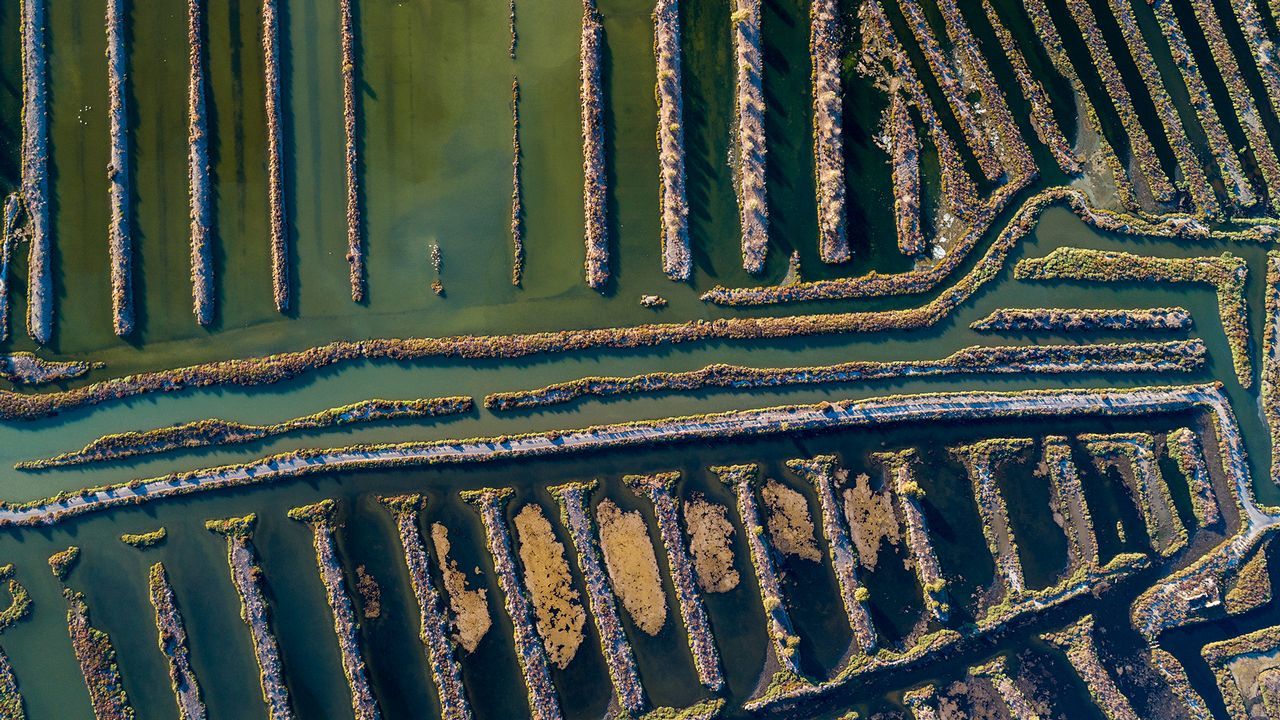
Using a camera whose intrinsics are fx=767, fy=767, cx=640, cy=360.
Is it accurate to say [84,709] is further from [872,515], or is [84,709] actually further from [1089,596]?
[1089,596]

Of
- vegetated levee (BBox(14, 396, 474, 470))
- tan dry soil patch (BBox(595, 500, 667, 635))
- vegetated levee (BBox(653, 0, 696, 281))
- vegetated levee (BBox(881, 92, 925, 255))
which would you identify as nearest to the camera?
vegetated levee (BBox(14, 396, 474, 470))

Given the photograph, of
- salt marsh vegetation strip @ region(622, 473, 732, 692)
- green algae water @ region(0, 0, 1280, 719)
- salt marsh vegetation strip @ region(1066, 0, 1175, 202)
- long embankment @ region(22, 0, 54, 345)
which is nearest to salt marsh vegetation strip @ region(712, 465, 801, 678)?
green algae water @ region(0, 0, 1280, 719)

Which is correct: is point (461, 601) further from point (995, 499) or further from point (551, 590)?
point (995, 499)

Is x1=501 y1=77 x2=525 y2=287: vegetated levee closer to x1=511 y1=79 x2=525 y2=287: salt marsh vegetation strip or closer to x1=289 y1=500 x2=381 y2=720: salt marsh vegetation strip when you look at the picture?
x1=511 y1=79 x2=525 y2=287: salt marsh vegetation strip

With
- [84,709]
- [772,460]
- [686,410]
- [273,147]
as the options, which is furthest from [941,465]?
[84,709]

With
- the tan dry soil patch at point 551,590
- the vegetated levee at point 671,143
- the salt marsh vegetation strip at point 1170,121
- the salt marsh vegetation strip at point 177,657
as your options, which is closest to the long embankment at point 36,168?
the salt marsh vegetation strip at point 177,657

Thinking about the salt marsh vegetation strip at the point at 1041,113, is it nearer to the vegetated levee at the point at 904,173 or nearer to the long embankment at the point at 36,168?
the vegetated levee at the point at 904,173

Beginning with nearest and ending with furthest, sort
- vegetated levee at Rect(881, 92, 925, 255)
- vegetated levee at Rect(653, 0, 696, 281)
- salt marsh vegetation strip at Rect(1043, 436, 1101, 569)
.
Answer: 1. salt marsh vegetation strip at Rect(1043, 436, 1101, 569)
2. vegetated levee at Rect(653, 0, 696, 281)
3. vegetated levee at Rect(881, 92, 925, 255)
